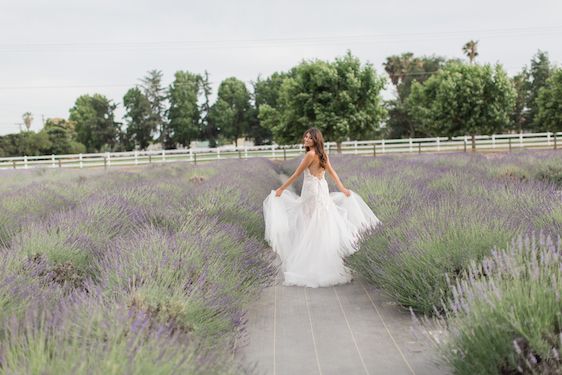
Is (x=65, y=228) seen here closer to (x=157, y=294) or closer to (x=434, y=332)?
(x=157, y=294)

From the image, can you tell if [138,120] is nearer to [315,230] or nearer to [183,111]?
[183,111]

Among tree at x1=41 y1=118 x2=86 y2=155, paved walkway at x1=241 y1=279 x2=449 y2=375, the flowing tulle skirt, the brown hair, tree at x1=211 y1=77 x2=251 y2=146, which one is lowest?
paved walkway at x1=241 y1=279 x2=449 y2=375

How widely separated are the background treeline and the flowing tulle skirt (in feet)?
96.7

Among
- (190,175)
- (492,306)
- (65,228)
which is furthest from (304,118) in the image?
(492,306)

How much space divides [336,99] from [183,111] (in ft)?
153

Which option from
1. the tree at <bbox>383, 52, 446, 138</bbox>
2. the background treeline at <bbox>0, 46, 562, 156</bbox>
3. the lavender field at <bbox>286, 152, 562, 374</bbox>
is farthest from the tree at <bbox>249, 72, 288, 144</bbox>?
the lavender field at <bbox>286, 152, 562, 374</bbox>

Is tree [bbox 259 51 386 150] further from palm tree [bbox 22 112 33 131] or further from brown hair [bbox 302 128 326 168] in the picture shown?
palm tree [bbox 22 112 33 131]

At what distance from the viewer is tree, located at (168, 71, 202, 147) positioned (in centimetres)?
8156

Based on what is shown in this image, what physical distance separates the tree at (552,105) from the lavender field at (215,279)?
33786 mm

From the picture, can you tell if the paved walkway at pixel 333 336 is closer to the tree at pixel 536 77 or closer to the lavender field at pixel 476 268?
the lavender field at pixel 476 268

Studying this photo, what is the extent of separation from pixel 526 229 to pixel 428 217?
98 centimetres

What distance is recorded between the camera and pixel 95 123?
8375 cm

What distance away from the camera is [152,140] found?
84.8 m

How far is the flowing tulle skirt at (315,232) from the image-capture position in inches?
275
